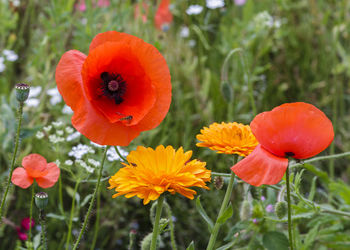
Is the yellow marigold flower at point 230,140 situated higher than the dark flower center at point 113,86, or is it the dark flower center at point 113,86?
the dark flower center at point 113,86

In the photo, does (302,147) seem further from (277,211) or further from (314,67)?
(314,67)

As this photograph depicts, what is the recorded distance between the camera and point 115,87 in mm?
895

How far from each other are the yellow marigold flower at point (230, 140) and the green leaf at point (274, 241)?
309mm

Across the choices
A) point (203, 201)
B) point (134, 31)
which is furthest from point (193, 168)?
point (134, 31)

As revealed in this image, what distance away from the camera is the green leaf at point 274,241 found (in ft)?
3.34

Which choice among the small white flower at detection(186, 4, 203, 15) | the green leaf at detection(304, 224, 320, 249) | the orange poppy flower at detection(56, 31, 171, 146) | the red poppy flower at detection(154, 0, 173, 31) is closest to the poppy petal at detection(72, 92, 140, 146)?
the orange poppy flower at detection(56, 31, 171, 146)

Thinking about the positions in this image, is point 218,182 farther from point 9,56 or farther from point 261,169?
point 9,56

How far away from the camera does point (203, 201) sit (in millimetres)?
1571

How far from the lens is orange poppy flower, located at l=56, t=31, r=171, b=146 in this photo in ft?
2.62

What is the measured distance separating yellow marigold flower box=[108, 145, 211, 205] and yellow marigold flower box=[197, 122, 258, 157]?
0.18ft

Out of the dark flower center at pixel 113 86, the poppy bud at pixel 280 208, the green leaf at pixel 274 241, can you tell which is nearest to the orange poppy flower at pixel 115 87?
the dark flower center at pixel 113 86

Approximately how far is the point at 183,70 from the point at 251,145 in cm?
124

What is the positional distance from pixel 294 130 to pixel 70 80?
0.38 metres

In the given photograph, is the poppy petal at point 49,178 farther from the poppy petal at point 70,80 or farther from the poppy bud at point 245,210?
the poppy bud at point 245,210
